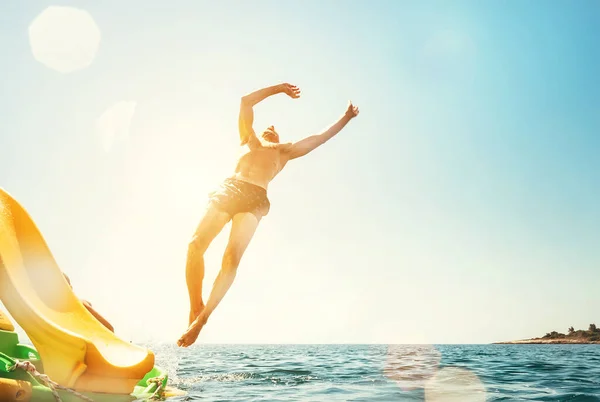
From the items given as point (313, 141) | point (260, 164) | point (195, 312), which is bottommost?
point (195, 312)

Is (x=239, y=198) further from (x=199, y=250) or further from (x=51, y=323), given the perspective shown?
(x=51, y=323)

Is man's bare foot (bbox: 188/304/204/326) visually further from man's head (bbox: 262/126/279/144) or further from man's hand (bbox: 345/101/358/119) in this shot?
man's hand (bbox: 345/101/358/119)

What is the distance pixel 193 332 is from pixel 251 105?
2536 millimetres

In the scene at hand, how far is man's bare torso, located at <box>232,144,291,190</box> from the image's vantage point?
4.77 metres

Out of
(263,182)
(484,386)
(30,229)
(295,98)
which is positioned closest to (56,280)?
(30,229)

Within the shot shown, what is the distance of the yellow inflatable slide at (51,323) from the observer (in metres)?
3.47

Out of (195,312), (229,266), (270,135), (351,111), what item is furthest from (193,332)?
(351,111)

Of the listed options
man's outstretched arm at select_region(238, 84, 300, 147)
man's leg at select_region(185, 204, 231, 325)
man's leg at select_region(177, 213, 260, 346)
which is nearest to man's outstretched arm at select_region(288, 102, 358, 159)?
man's outstretched arm at select_region(238, 84, 300, 147)

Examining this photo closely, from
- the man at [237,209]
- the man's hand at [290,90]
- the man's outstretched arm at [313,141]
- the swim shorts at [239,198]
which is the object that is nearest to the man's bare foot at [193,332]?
the man at [237,209]

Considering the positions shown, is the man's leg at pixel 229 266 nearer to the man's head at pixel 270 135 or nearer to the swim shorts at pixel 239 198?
the swim shorts at pixel 239 198

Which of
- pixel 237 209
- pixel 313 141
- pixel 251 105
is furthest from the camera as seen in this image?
pixel 313 141

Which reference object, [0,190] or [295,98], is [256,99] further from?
[0,190]

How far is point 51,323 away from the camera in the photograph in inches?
137

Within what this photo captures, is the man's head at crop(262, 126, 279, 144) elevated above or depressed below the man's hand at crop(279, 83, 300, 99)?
below
